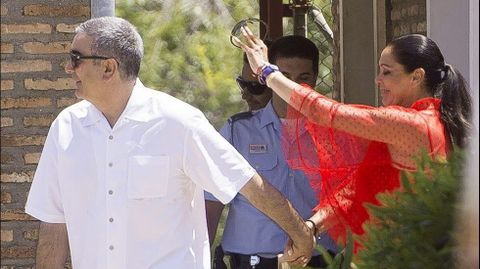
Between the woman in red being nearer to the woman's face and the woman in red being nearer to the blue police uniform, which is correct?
the woman's face

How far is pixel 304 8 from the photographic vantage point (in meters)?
8.79

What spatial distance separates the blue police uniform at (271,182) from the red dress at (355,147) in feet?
1.54

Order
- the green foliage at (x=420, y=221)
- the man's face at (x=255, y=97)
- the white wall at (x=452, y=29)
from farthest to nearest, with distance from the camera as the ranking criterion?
1. the man's face at (x=255, y=97)
2. the white wall at (x=452, y=29)
3. the green foliage at (x=420, y=221)

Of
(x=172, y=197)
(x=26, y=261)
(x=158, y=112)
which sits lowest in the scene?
(x=26, y=261)

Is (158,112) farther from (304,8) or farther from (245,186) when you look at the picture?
(304,8)

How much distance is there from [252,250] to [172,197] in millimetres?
982

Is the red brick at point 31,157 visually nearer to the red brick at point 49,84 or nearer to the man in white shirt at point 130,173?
the red brick at point 49,84

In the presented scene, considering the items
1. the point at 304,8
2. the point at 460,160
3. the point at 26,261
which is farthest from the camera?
the point at 304,8

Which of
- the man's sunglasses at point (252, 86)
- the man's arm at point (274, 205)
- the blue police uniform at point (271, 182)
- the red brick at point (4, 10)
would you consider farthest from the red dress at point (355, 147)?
the red brick at point (4, 10)

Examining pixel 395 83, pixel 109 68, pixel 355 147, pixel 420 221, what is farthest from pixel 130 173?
pixel 420 221

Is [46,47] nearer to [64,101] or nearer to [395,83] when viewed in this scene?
[64,101]

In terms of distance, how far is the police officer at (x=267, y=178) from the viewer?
5.54 m

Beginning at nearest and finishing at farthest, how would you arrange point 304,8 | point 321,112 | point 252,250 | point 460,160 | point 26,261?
point 460,160, point 321,112, point 252,250, point 26,261, point 304,8

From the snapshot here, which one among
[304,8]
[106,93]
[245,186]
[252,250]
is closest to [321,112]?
[245,186]
